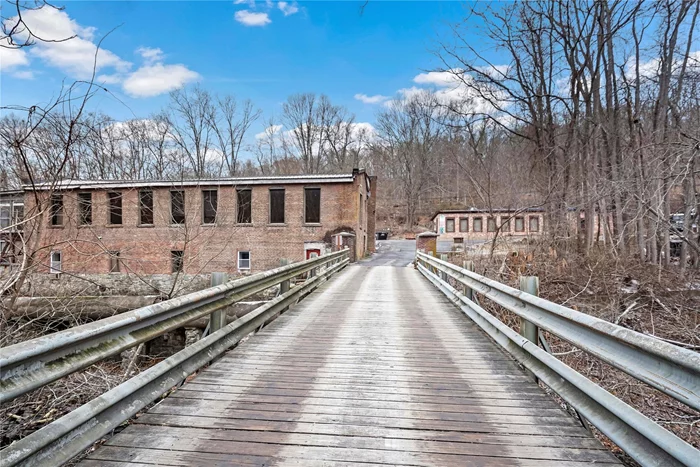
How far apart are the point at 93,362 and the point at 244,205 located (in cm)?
2272

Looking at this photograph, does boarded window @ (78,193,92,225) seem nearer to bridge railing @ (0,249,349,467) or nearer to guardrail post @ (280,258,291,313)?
guardrail post @ (280,258,291,313)

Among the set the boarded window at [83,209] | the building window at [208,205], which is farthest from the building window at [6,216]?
the building window at [208,205]

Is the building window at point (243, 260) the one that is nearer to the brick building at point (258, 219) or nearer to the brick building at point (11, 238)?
the brick building at point (258, 219)

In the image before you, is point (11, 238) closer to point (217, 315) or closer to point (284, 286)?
point (217, 315)

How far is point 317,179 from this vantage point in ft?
76.6

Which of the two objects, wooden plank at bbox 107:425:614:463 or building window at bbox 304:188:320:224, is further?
building window at bbox 304:188:320:224

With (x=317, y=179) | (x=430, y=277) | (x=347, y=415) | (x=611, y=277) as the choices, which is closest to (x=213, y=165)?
(x=317, y=179)

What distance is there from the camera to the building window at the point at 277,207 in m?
23.8

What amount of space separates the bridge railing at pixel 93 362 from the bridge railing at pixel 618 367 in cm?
295

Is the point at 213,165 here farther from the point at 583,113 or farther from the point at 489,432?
the point at 489,432

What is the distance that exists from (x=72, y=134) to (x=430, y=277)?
9774 mm

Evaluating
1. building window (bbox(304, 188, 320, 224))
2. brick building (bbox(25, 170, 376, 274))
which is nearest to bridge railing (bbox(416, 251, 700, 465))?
brick building (bbox(25, 170, 376, 274))

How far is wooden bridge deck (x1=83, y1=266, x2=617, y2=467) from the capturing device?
225cm

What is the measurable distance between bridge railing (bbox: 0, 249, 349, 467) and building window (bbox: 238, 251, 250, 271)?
20461 mm
